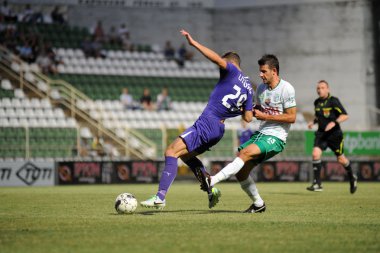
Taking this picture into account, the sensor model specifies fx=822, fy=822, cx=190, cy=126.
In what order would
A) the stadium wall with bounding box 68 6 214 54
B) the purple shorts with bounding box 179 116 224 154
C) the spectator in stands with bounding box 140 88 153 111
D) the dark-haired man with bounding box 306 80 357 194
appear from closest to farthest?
the purple shorts with bounding box 179 116 224 154, the dark-haired man with bounding box 306 80 357 194, the spectator in stands with bounding box 140 88 153 111, the stadium wall with bounding box 68 6 214 54

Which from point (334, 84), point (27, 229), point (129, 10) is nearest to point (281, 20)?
point (334, 84)

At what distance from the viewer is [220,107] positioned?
12.0 metres

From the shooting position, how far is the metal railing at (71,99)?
30.6m

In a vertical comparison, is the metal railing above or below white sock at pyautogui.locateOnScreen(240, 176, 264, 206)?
above

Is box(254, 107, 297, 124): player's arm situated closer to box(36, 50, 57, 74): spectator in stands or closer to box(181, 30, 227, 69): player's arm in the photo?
box(181, 30, 227, 69): player's arm

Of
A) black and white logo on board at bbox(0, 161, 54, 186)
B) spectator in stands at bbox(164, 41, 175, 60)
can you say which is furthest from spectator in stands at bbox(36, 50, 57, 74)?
black and white logo on board at bbox(0, 161, 54, 186)

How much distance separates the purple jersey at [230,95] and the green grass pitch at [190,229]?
152 centimetres

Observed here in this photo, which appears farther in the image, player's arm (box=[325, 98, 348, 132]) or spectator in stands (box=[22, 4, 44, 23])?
spectator in stands (box=[22, 4, 44, 23])

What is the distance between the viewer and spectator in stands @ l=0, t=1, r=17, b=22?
1342 inches

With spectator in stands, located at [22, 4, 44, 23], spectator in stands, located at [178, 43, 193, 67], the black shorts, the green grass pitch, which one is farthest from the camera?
spectator in stands, located at [178, 43, 193, 67]

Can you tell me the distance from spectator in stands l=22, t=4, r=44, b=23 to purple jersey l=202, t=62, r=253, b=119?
24.5 metres

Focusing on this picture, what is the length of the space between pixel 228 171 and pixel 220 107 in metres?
1.09

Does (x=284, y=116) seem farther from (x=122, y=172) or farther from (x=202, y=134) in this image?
(x=122, y=172)

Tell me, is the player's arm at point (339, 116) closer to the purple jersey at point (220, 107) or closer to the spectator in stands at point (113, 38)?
the purple jersey at point (220, 107)
